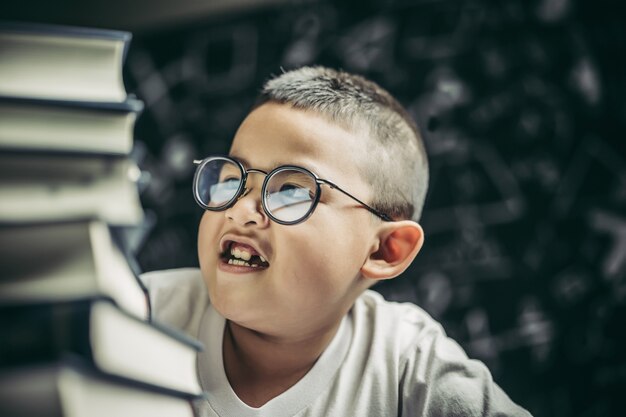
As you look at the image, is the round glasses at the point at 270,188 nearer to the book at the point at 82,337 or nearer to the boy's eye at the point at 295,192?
the boy's eye at the point at 295,192

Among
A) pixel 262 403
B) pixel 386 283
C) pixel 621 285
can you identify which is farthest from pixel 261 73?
pixel 262 403

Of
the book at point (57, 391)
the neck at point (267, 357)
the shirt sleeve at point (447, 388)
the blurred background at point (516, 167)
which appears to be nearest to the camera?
the book at point (57, 391)

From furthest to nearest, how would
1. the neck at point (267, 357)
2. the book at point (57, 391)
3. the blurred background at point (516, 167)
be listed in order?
the blurred background at point (516, 167) → the neck at point (267, 357) → the book at point (57, 391)

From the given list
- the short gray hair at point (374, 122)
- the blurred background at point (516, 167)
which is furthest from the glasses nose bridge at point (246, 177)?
the blurred background at point (516, 167)

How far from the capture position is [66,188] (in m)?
0.40

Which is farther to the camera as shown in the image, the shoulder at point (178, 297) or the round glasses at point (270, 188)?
the shoulder at point (178, 297)

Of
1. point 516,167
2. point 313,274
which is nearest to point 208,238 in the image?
point 313,274

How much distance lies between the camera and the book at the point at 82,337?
1.12 ft

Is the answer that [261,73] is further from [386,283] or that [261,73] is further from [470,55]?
[386,283]

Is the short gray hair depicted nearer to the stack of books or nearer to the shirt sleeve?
the shirt sleeve

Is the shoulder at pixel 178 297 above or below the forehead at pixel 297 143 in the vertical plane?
below

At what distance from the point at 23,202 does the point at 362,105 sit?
651 millimetres

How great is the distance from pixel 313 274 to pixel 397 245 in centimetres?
22

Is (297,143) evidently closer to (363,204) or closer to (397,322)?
(363,204)
